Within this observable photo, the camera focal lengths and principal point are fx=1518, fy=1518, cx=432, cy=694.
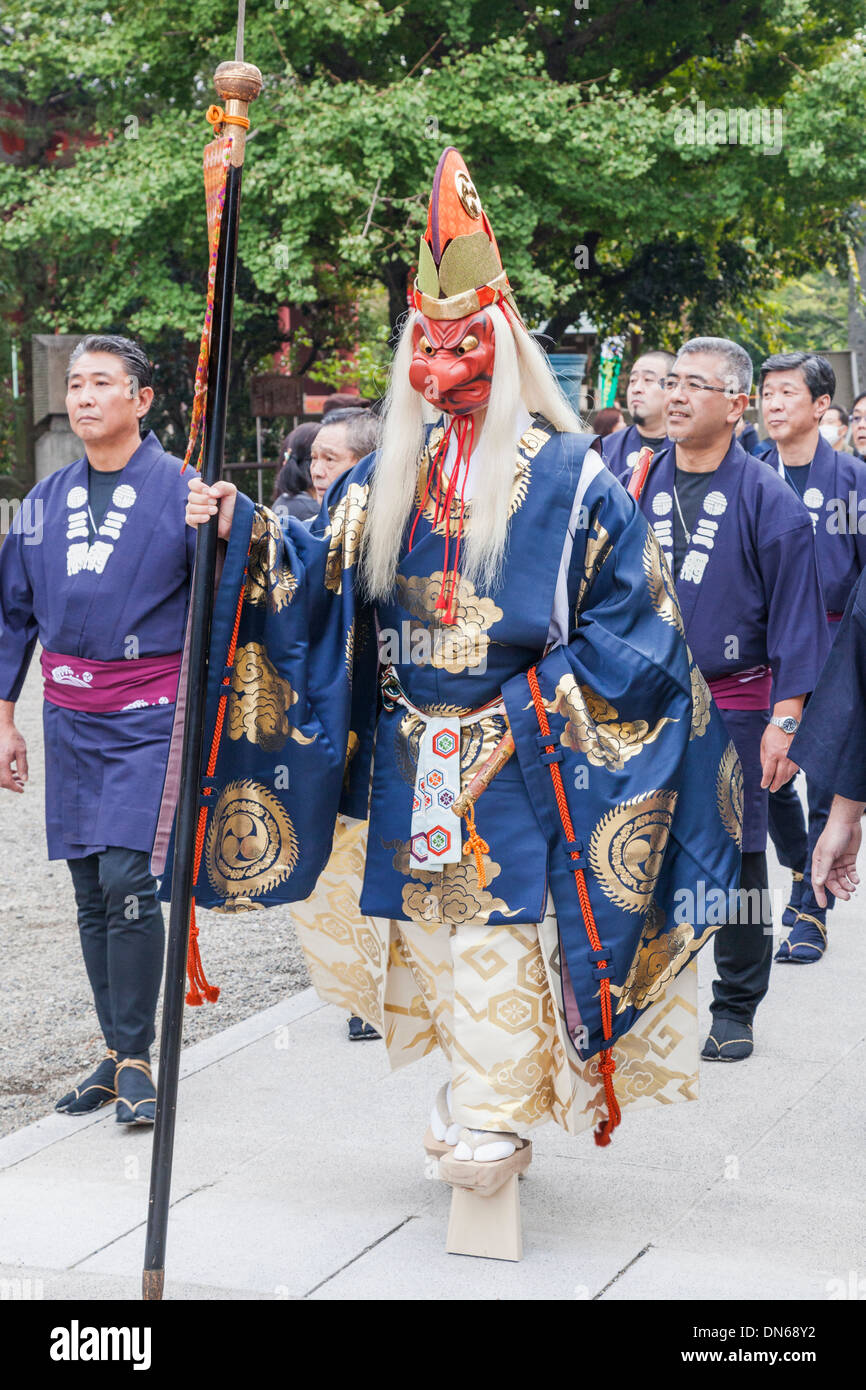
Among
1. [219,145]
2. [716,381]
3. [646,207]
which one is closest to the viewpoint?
[219,145]

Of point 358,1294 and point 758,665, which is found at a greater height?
point 758,665

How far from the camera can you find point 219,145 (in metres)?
2.60

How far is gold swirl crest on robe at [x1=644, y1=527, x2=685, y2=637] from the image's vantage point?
304cm

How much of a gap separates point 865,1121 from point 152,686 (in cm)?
206

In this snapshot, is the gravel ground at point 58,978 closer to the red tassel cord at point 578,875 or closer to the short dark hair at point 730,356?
the red tassel cord at point 578,875

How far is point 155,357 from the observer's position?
1736 cm

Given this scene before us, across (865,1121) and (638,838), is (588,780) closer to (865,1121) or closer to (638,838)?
(638,838)

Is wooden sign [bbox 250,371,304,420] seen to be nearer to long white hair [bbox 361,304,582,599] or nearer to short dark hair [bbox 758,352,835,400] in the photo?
short dark hair [bbox 758,352,835,400]

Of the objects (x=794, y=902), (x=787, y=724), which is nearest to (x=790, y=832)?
(x=794, y=902)

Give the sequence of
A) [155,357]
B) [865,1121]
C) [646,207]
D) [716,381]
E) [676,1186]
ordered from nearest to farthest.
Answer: [676,1186]
[865,1121]
[716,381]
[646,207]
[155,357]

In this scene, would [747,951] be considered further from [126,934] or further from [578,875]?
[126,934]

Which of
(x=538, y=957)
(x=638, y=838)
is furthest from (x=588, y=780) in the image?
(x=538, y=957)

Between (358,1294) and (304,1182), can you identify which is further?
(304,1182)

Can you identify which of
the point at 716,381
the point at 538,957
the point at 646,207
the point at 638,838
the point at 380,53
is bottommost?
the point at 538,957
